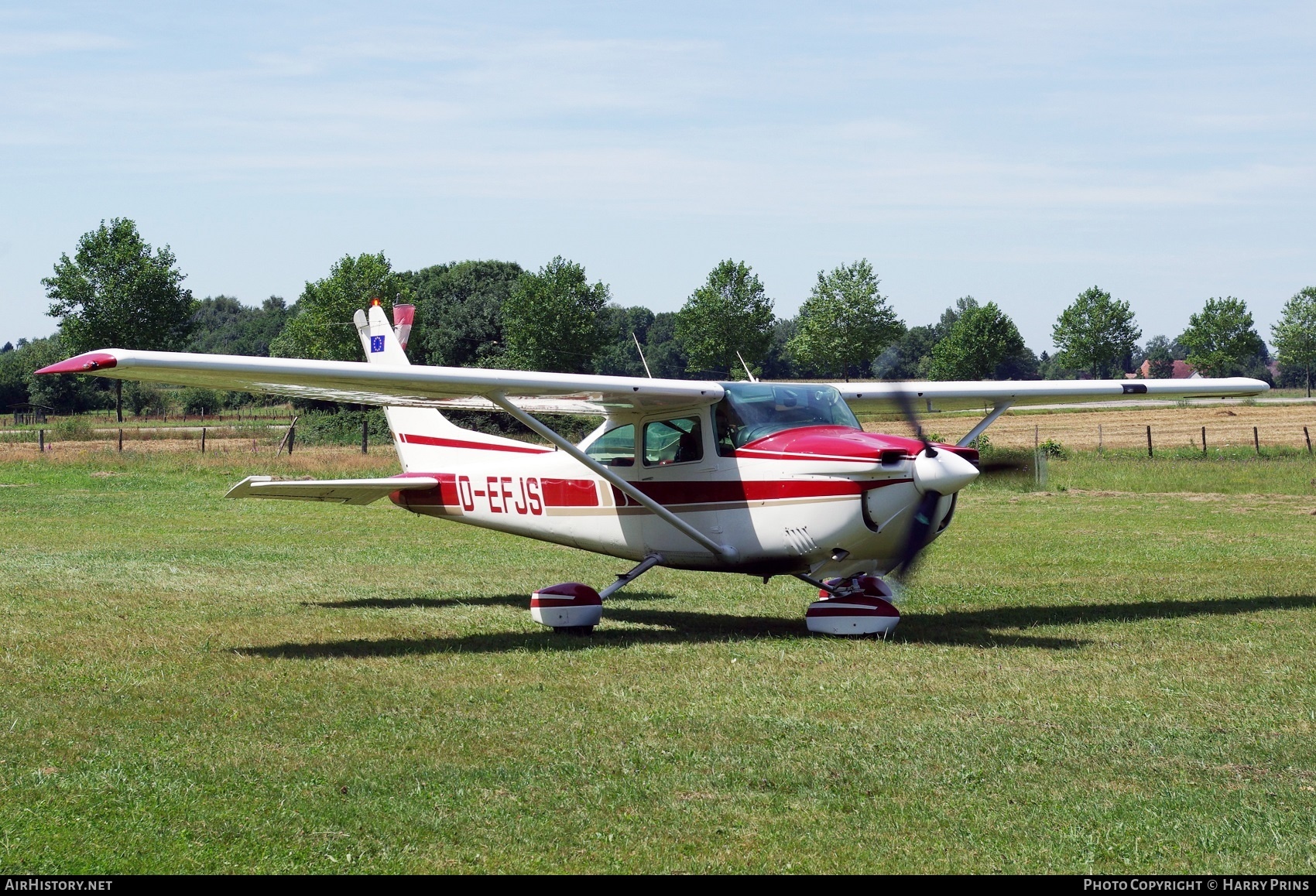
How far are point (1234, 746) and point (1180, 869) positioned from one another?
2.23m

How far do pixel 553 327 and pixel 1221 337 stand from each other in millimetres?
45845

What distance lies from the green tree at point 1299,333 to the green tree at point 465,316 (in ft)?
175

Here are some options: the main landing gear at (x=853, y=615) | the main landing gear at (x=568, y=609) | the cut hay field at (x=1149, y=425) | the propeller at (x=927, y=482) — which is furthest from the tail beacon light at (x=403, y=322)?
the cut hay field at (x=1149, y=425)

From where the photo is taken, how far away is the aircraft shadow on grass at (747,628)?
1010 centimetres

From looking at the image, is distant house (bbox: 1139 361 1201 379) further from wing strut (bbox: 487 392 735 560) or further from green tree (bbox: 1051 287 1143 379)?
wing strut (bbox: 487 392 735 560)

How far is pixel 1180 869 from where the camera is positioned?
4.76m

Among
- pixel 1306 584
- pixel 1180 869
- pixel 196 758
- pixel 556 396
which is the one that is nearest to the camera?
pixel 1180 869

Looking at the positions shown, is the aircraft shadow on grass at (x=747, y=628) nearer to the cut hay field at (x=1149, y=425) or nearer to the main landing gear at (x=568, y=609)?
the main landing gear at (x=568, y=609)

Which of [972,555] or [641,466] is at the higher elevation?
[641,466]

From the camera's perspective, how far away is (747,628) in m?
11.4

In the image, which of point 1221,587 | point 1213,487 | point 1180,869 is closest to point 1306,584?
point 1221,587

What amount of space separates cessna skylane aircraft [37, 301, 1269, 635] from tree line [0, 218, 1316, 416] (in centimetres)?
2757

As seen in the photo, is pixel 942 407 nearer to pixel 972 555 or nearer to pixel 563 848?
pixel 972 555

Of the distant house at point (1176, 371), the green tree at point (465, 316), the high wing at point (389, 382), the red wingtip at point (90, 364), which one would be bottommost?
the high wing at point (389, 382)
